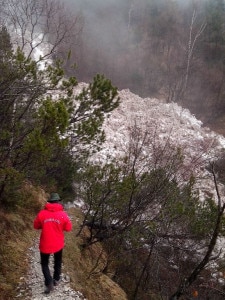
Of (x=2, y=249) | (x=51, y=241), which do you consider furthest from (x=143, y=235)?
(x=51, y=241)

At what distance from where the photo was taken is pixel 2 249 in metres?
6.92

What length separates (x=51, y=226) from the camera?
5.05m

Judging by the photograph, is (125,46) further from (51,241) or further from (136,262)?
(51,241)

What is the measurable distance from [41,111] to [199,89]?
3114 centimetres

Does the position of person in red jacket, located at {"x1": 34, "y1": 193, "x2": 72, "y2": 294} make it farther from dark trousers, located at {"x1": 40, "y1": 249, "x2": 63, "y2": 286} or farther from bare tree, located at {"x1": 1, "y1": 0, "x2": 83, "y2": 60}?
bare tree, located at {"x1": 1, "y1": 0, "x2": 83, "y2": 60}

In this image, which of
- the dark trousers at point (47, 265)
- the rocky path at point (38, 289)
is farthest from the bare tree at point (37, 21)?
the rocky path at point (38, 289)

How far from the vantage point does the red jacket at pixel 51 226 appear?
505 centimetres

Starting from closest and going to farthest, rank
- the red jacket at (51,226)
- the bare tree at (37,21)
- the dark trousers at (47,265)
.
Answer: the red jacket at (51,226) → the dark trousers at (47,265) → the bare tree at (37,21)

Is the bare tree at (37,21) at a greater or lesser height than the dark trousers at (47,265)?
greater

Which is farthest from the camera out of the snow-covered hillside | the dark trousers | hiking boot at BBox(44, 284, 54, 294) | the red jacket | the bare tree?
the snow-covered hillside

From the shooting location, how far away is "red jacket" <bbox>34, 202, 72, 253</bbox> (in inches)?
199

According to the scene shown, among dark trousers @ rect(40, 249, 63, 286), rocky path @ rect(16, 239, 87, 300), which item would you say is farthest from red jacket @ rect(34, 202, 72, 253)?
rocky path @ rect(16, 239, 87, 300)

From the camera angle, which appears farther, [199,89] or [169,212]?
[199,89]

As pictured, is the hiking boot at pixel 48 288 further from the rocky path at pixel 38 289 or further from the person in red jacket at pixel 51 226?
the person in red jacket at pixel 51 226
